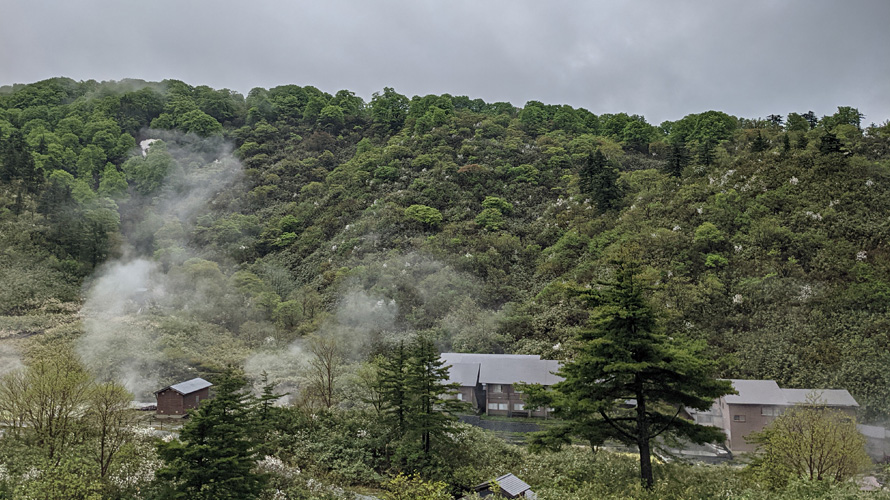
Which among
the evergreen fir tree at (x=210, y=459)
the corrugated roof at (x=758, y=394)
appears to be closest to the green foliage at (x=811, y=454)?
the corrugated roof at (x=758, y=394)

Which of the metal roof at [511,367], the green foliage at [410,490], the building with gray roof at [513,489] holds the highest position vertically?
the metal roof at [511,367]

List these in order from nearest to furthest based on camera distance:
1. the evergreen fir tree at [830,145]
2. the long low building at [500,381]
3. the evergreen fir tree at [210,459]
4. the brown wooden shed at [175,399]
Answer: the evergreen fir tree at [210,459], the brown wooden shed at [175,399], the long low building at [500,381], the evergreen fir tree at [830,145]

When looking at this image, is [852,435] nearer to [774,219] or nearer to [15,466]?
[774,219]

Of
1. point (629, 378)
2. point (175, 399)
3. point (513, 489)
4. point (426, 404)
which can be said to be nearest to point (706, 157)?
point (426, 404)

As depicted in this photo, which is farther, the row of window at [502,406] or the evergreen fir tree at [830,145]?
the evergreen fir tree at [830,145]

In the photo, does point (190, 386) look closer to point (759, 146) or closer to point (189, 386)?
point (189, 386)

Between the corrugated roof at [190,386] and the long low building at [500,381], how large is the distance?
42.2 feet

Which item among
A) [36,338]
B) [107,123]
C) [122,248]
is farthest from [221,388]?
[107,123]

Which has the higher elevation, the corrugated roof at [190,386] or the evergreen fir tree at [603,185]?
the evergreen fir tree at [603,185]

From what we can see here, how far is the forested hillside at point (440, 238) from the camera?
28.3 meters

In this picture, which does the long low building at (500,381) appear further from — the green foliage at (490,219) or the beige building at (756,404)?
the green foliage at (490,219)

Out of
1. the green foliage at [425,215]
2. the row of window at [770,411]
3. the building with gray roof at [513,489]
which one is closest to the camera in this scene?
the building with gray roof at [513,489]

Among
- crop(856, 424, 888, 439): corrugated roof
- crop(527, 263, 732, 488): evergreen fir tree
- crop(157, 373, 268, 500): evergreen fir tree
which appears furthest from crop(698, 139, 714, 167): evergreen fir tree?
crop(157, 373, 268, 500): evergreen fir tree

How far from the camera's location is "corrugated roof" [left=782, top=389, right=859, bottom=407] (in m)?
21.6
